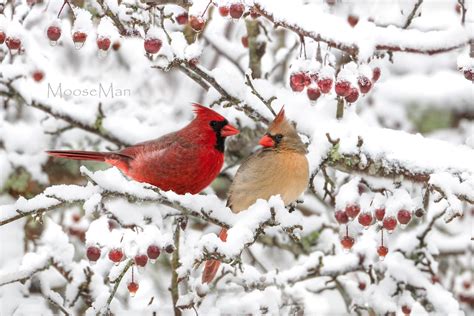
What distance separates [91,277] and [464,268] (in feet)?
9.07

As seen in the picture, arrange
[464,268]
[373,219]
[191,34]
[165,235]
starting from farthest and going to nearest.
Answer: [464,268] < [191,34] < [373,219] < [165,235]

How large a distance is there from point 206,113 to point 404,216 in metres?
1.48

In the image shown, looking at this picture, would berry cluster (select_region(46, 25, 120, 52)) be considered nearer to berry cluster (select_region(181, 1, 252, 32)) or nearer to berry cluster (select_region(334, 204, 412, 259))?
berry cluster (select_region(181, 1, 252, 32))

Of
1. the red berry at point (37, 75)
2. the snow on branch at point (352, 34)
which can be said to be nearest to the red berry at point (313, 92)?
the snow on branch at point (352, 34)

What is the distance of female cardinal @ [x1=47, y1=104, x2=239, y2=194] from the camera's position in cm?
381

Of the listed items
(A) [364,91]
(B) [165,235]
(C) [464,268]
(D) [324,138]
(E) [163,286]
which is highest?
(A) [364,91]

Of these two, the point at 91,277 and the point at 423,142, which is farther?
the point at 91,277

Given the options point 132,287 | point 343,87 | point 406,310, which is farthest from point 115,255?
point 406,310

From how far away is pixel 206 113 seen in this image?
4.01 m

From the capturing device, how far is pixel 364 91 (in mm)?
2775

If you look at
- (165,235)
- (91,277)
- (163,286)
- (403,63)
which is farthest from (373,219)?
(403,63)

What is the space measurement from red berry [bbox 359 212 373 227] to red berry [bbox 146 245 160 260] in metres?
0.77

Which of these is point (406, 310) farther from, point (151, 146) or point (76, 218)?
point (76, 218)

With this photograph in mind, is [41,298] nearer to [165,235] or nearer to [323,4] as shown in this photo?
[165,235]
